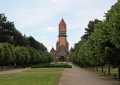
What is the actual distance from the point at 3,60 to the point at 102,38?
192 feet

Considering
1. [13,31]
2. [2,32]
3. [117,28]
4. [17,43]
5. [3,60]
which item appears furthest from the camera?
[17,43]

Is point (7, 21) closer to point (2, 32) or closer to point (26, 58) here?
point (2, 32)

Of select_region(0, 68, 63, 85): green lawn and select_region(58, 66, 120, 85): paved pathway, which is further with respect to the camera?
select_region(58, 66, 120, 85): paved pathway

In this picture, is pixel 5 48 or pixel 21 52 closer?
pixel 5 48

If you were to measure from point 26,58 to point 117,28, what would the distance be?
106m

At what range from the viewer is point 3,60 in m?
106

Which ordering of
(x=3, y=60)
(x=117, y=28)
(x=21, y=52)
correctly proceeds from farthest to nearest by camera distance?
(x=21, y=52)
(x=3, y=60)
(x=117, y=28)

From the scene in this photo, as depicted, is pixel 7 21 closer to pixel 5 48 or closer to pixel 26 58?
pixel 26 58

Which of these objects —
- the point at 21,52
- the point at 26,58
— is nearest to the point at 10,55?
the point at 21,52

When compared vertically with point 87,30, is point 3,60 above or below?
below

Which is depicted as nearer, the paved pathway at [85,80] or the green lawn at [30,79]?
the green lawn at [30,79]

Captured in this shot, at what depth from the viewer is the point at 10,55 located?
354 ft

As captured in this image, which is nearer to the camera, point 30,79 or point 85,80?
point 85,80

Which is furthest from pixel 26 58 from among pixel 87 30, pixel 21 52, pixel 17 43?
pixel 17 43
